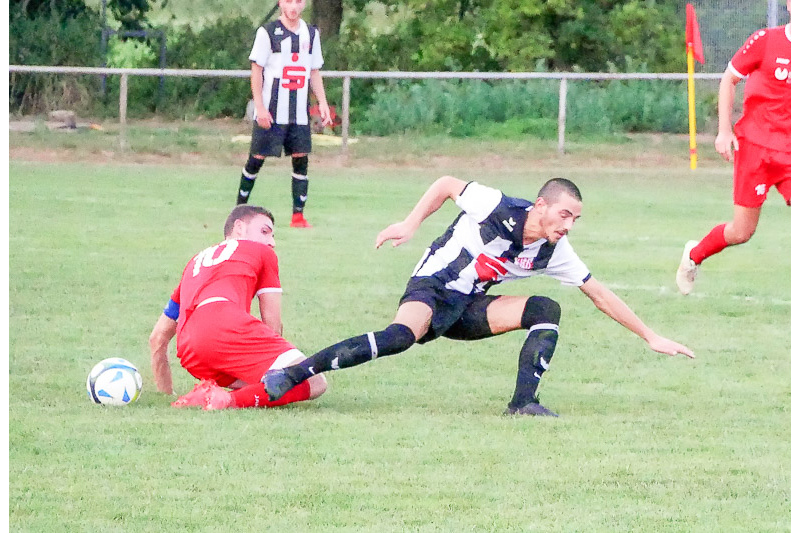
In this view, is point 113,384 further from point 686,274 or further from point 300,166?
point 300,166

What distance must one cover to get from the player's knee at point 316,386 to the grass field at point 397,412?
110mm

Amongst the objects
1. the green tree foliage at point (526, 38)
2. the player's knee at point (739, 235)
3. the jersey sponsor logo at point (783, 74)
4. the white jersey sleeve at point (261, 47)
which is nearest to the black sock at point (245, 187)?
the white jersey sleeve at point (261, 47)

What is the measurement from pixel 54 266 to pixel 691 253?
14.8 feet

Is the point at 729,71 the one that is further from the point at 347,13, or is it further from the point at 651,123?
the point at 347,13

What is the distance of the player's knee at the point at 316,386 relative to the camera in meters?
6.70

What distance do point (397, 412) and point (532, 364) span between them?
622 millimetres

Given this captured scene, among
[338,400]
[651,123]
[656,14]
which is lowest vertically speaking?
[338,400]

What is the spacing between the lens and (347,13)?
3206cm

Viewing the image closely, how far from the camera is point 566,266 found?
6.80 m

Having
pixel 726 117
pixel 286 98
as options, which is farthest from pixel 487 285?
pixel 286 98

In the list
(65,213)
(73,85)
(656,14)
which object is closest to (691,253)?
(65,213)

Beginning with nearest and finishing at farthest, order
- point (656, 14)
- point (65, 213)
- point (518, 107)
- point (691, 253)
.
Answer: point (691, 253) → point (65, 213) → point (518, 107) → point (656, 14)

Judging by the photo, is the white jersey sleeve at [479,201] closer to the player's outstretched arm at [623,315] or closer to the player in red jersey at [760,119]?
the player's outstretched arm at [623,315]

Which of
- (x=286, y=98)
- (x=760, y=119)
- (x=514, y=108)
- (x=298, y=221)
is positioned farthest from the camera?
(x=514, y=108)
